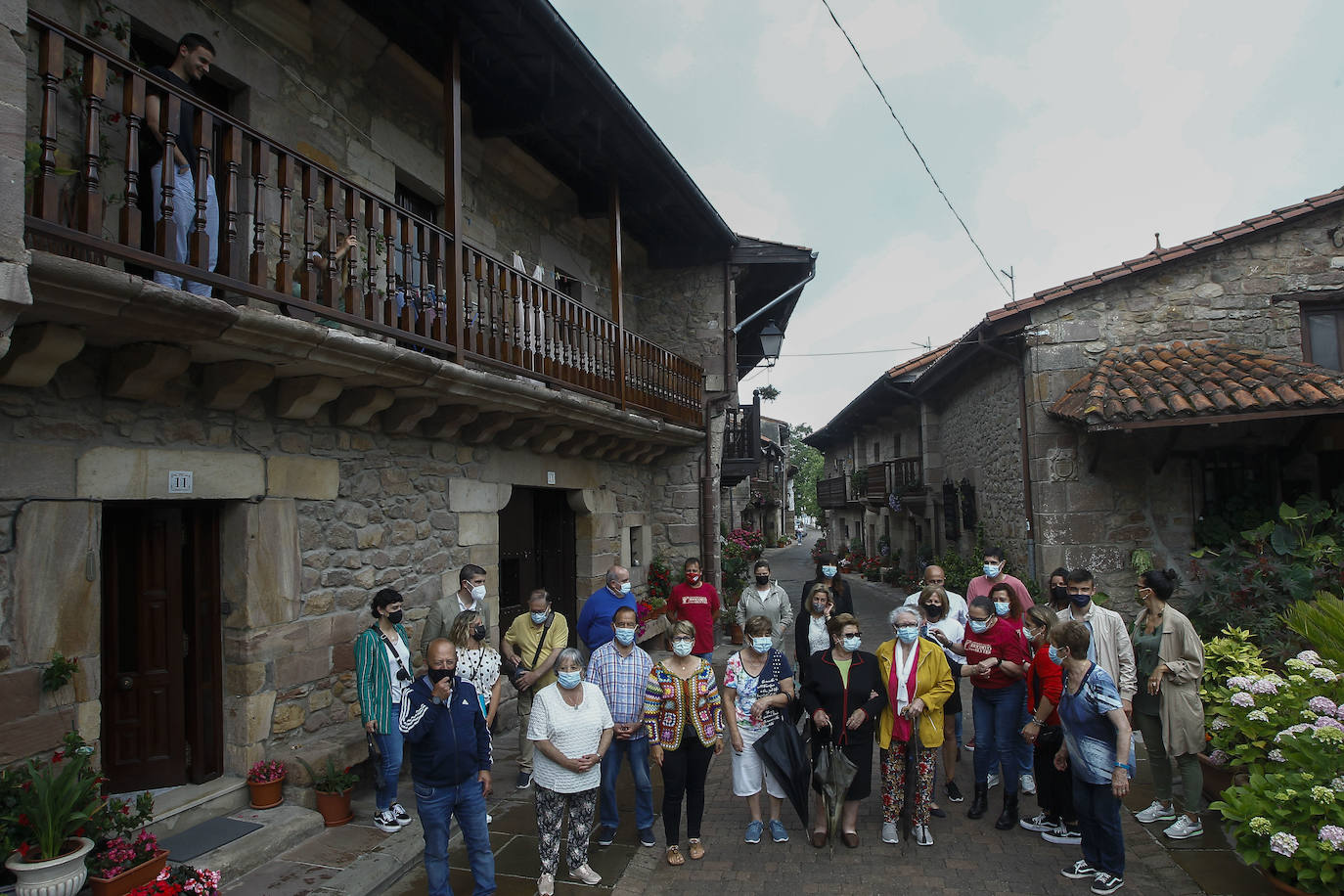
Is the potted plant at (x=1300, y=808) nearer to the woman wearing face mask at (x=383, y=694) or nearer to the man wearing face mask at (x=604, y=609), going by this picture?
the man wearing face mask at (x=604, y=609)

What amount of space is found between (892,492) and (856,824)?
1448 centimetres

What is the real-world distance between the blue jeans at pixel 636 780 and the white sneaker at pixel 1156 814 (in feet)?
10.3

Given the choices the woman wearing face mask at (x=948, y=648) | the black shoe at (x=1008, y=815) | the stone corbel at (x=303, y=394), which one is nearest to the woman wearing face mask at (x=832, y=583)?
the woman wearing face mask at (x=948, y=648)

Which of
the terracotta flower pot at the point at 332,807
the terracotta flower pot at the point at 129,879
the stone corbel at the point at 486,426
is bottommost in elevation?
the terracotta flower pot at the point at 332,807

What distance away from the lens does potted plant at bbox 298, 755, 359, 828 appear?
4832 mm

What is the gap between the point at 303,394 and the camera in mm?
4879

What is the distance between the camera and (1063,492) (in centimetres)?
948

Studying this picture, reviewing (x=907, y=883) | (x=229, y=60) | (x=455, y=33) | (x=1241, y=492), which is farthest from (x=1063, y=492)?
(x=229, y=60)

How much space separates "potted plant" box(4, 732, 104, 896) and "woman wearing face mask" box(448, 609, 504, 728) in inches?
74.0

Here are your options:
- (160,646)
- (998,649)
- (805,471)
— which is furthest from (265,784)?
(805,471)

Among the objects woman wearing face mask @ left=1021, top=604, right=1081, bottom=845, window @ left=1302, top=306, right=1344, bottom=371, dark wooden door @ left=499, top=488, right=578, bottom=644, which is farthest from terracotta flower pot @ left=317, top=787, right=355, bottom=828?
window @ left=1302, top=306, right=1344, bottom=371

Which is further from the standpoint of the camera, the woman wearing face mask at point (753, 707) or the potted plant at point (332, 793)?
the woman wearing face mask at point (753, 707)

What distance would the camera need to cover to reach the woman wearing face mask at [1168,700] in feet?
15.9

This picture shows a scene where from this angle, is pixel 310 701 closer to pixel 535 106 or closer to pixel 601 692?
pixel 601 692
